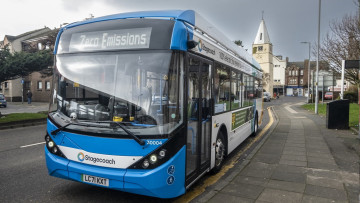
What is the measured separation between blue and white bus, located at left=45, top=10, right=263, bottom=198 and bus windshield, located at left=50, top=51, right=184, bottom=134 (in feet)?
0.04

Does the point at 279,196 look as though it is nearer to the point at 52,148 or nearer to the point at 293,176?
the point at 293,176

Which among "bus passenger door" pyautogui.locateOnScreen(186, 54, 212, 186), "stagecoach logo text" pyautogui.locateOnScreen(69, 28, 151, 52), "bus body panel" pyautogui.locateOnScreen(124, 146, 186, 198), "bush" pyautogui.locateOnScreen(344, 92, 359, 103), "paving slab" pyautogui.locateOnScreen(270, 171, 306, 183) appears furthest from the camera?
"bush" pyautogui.locateOnScreen(344, 92, 359, 103)

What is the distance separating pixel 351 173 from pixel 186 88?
4284mm

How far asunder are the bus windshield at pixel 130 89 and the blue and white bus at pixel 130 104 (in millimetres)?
14

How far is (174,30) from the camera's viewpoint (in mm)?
3787

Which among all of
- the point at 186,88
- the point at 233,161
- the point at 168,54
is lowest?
the point at 233,161

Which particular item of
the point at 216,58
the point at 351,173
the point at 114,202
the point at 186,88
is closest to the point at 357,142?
the point at 351,173

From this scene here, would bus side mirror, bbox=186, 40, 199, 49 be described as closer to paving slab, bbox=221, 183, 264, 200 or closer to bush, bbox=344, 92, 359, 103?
paving slab, bbox=221, 183, 264, 200

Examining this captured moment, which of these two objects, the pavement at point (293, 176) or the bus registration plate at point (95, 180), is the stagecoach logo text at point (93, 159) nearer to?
the bus registration plate at point (95, 180)

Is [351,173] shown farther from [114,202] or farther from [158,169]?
[114,202]

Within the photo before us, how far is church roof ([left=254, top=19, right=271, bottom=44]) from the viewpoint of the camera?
291 ft

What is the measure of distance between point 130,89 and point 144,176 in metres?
1.21

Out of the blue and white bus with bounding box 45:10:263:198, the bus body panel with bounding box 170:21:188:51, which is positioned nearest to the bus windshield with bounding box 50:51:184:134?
the blue and white bus with bounding box 45:10:263:198

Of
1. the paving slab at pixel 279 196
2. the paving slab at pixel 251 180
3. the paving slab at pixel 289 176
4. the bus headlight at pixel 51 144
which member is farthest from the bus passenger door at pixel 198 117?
the bus headlight at pixel 51 144
